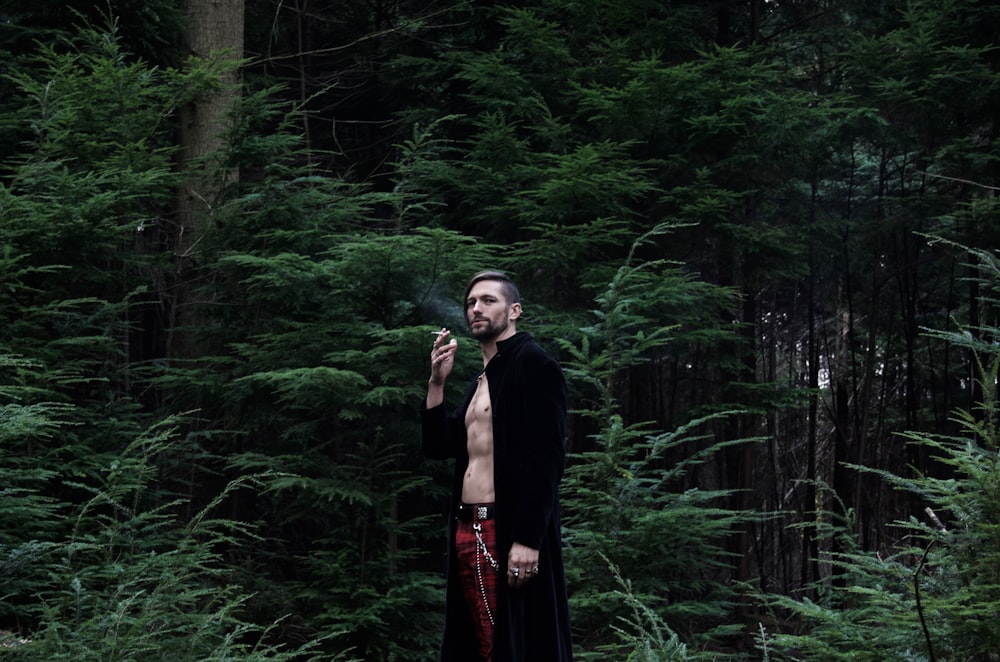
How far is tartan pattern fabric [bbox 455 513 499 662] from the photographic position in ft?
13.0

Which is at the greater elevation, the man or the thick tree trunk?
the thick tree trunk

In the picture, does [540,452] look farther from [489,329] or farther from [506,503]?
[489,329]

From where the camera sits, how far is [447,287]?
7945 mm

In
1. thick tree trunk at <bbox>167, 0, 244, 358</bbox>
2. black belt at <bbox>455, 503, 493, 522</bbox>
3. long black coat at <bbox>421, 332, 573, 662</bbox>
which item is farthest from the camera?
thick tree trunk at <bbox>167, 0, 244, 358</bbox>

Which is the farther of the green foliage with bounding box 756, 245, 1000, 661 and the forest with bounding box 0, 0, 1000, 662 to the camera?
the forest with bounding box 0, 0, 1000, 662

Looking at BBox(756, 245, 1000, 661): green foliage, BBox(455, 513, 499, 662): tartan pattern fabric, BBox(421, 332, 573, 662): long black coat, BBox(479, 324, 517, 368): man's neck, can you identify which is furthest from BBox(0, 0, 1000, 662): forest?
BBox(479, 324, 517, 368): man's neck

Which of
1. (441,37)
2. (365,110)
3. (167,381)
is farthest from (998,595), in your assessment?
(365,110)

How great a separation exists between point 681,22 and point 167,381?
705 centimetres

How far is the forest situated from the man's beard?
1.74 m

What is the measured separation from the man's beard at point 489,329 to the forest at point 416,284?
1.74m

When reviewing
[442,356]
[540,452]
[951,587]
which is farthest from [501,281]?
[951,587]

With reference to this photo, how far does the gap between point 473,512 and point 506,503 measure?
0.59ft

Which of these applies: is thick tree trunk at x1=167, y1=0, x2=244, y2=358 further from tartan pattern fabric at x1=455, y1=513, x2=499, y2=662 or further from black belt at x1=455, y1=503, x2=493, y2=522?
tartan pattern fabric at x1=455, y1=513, x2=499, y2=662

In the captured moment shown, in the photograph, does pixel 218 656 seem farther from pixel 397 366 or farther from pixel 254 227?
pixel 254 227
